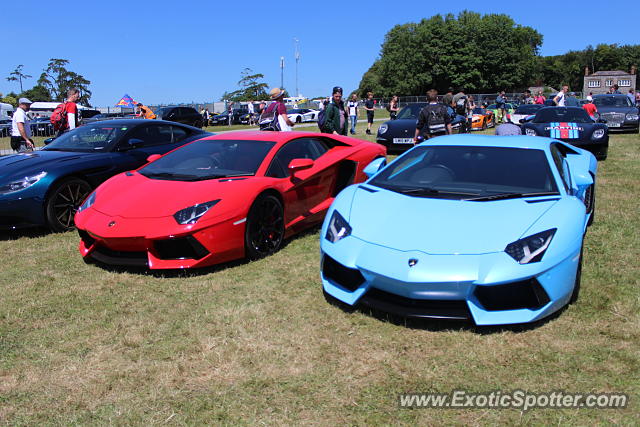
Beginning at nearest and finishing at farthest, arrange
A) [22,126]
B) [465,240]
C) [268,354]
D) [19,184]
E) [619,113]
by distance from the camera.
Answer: [268,354]
[465,240]
[19,184]
[22,126]
[619,113]

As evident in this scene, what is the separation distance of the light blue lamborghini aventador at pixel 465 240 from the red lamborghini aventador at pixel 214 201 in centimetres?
105

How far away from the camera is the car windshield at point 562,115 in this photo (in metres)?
11.0

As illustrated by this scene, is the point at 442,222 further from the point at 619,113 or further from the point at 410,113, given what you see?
the point at 619,113

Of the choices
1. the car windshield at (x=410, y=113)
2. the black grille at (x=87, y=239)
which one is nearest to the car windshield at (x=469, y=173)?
the black grille at (x=87, y=239)

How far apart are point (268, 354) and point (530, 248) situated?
1.75 metres

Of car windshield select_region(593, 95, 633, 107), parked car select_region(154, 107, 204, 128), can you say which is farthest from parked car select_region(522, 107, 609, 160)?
parked car select_region(154, 107, 204, 128)

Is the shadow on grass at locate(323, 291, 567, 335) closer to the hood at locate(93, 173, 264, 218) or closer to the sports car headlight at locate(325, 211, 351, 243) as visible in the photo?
the sports car headlight at locate(325, 211, 351, 243)

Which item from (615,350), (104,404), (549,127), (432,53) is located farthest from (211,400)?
(432,53)

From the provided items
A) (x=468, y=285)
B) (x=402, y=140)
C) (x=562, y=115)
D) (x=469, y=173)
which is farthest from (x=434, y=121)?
(x=468, y=285)

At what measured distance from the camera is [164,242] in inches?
171

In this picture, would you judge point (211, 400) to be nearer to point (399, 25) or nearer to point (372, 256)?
point (372, 256)

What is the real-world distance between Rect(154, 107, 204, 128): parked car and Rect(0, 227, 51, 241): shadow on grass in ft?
66.3

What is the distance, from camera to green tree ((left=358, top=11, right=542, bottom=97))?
7969 cm

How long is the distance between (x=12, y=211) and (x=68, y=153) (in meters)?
1.19
